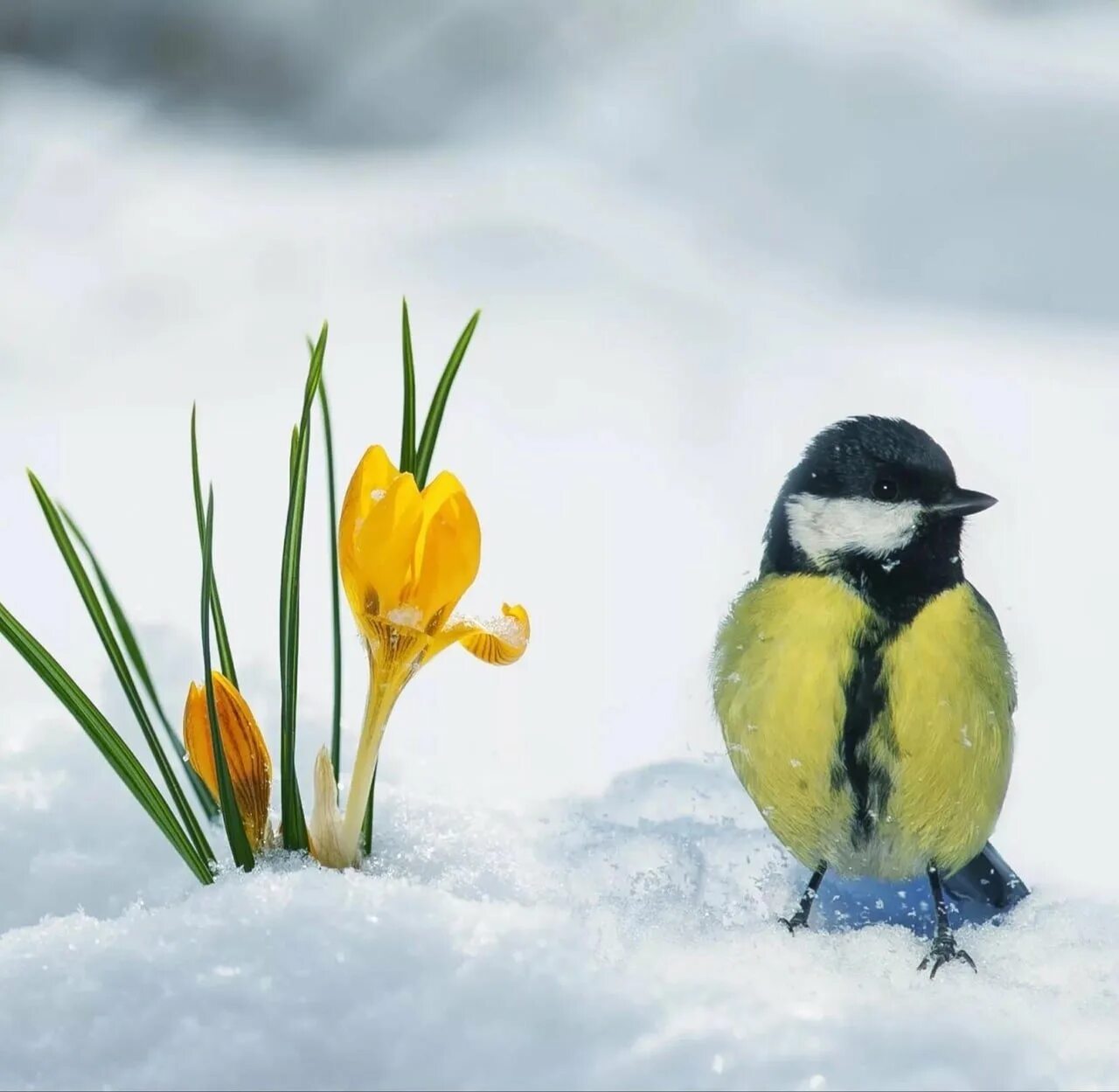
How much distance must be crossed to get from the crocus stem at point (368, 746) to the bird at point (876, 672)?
0.17 meters

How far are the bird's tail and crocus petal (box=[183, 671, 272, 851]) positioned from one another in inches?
13.9

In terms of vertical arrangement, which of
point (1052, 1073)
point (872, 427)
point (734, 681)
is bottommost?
point (1052, 1073)

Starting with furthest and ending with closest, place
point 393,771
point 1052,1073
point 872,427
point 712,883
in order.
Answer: point 393,771, point 712,883, point 872,427, point 1052,1073

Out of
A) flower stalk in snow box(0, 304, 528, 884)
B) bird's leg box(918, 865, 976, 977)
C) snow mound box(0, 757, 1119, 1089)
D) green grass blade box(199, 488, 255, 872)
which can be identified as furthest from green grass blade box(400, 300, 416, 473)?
bird's leg box(918, 865, 976, 977)

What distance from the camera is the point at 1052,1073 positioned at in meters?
Answer: 0.54

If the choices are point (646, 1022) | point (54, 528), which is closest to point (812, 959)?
point (646, 1022)

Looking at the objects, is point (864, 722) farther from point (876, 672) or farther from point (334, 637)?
point (334, 637)

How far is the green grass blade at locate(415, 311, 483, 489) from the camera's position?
2.37 ft

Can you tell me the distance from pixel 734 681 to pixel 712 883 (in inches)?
5.3

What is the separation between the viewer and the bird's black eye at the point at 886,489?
2.09 ft

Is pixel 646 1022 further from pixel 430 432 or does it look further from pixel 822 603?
pixel 430 432

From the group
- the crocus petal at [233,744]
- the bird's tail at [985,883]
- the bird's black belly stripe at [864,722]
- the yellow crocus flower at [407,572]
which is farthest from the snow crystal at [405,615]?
the bird's tail at [985,883]

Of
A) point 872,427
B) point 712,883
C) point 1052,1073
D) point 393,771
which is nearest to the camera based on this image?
point 1052,1073

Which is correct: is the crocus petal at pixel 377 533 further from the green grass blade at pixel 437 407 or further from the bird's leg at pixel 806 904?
the bird's leg at pixel 806 904
